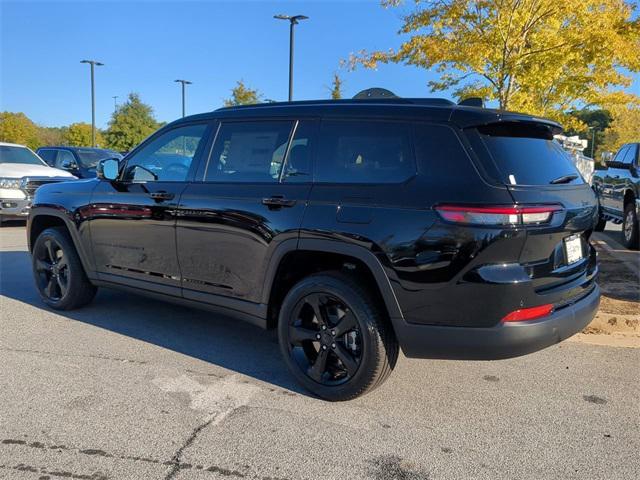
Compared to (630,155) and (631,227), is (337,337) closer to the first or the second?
(631,227)

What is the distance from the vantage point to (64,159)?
15.1 meters

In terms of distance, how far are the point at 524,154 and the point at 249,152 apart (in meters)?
1.91

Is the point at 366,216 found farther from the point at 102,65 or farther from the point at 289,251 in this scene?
the point at 102,65

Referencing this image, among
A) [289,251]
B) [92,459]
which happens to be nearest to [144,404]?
[92,459]

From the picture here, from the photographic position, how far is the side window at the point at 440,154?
118 inches

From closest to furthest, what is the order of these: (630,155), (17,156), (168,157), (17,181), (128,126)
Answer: (168,157)
(630,155)
(17,181)
(17,156)
(128,126)

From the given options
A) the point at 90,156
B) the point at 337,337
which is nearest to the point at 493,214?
the point at 337,337

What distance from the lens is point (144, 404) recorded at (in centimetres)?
339

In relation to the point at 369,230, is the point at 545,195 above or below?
above

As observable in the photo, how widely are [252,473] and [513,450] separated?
1.40 m

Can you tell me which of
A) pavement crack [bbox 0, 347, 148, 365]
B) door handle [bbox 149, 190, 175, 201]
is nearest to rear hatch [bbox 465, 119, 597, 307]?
door handle [bbox 149, 190, 175, 201]

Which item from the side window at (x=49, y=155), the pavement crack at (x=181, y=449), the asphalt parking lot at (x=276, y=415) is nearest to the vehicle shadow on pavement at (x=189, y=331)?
the asphalt parking lot at (x=276, y=415)

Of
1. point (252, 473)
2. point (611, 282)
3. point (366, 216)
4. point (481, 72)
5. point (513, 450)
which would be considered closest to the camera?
point (252, 473)

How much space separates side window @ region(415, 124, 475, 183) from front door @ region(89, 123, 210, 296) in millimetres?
1868
